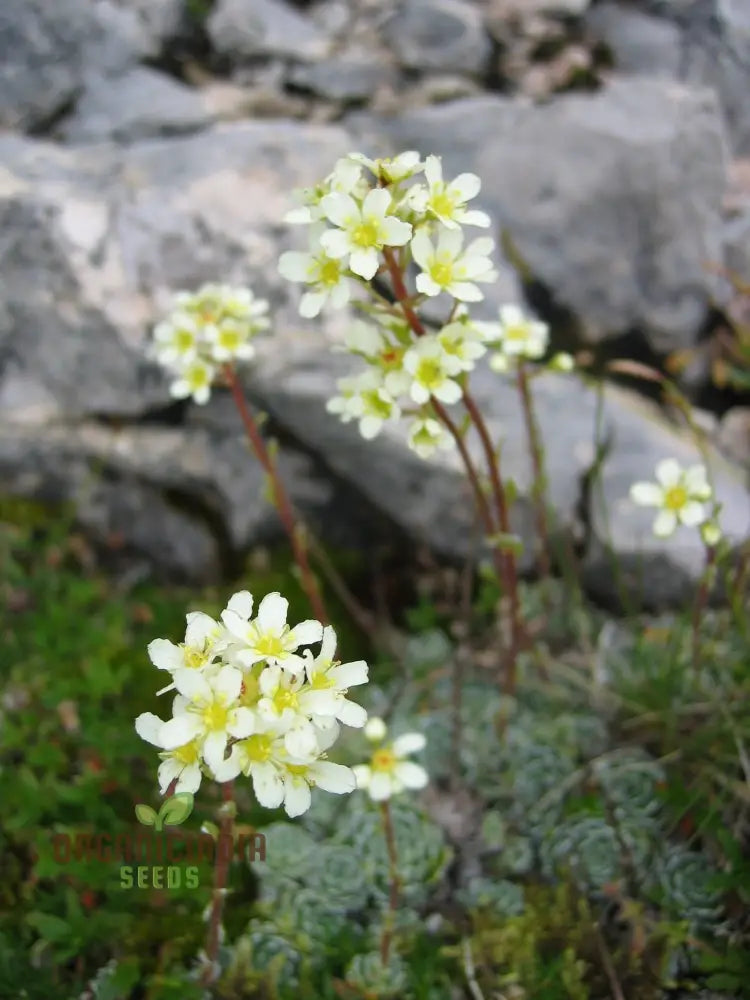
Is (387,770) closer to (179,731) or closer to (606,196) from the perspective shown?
(179,731)

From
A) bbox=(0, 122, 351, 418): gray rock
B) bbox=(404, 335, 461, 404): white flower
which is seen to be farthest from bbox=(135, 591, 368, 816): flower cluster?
bbox=(0, 122, 351, 418): gray rock

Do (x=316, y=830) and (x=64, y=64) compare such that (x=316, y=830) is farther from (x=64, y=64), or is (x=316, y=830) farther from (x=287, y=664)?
(x=64, y=64)

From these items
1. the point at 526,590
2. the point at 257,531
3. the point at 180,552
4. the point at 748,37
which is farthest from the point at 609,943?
the point at 748,37

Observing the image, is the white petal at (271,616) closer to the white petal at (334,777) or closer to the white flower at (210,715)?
the white flower at (210,715)

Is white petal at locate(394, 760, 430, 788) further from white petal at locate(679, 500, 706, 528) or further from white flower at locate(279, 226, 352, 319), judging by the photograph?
white flower at locate(279, 226, 352, 319)

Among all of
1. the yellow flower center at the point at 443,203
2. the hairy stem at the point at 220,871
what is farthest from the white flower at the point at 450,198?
the hairy stem at the point at 220,871

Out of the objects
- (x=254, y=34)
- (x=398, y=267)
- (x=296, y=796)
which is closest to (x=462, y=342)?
(x=398, y=267)
